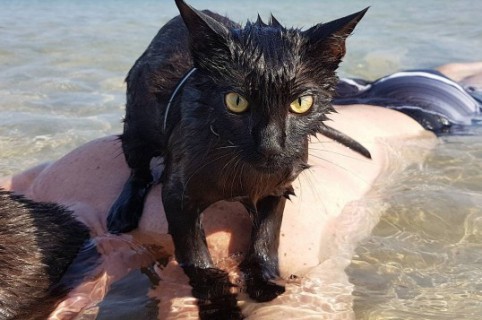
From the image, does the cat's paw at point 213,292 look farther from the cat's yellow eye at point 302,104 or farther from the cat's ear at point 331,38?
the cat's ear at point 331,38

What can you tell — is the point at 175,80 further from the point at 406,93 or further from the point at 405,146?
the point at 406,93

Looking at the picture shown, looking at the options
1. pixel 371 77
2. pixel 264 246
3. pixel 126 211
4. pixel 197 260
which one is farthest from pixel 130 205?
pixel 371 77

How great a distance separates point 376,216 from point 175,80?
4.15 feet

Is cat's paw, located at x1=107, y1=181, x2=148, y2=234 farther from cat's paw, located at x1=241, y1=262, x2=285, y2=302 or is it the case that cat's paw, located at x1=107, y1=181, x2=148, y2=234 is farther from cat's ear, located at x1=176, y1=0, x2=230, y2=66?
cat's ear, located at x1=176, y1=0, x2=230, y2=66

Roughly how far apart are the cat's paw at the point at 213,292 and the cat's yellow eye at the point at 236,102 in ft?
2.29

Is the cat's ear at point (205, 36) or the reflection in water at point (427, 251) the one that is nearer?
the cat's ear at point (205, 36)

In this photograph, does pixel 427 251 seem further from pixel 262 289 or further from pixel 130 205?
pixel 130 205

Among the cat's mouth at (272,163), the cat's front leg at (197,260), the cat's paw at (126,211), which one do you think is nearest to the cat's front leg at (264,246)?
the cat's front leg at (197,260)

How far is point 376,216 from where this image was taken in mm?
3422

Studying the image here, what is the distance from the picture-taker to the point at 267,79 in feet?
6.93

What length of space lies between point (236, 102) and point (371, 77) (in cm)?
548

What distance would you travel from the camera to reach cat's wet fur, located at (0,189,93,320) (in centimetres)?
228

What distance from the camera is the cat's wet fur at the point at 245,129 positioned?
2150 mm

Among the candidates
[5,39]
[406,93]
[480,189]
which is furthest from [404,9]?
[480,189]
